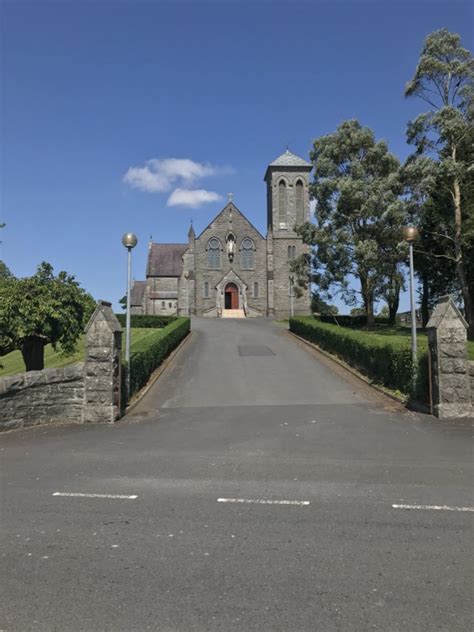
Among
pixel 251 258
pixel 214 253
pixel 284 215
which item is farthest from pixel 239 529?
pixel 284 215

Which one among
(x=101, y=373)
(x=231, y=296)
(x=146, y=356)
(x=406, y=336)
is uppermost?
(x=231, y=296)

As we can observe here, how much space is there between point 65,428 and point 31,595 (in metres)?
7.35

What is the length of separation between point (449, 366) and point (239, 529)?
7804 millimetres

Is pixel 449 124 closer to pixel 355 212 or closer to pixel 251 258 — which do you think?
pixel 355 212

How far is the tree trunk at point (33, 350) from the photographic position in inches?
639

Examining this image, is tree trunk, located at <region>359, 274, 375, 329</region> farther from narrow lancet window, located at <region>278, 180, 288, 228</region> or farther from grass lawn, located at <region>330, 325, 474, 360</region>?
narrow lancet window, located at <region>278, 180, 288, 228</region>

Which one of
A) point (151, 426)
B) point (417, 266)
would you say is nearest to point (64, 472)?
point (151, 426)

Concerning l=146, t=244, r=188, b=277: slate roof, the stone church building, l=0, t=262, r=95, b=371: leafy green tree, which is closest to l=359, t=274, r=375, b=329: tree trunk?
l=0, t=262, r=95, b=371: leafy green tree

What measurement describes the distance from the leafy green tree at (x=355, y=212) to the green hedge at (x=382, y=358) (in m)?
8.92

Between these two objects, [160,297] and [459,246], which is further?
[160,297]

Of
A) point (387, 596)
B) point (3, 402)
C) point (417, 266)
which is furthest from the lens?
point (417, 266)

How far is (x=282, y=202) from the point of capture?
6012 centimetres

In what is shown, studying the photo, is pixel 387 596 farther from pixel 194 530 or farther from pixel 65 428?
pixel 65 428

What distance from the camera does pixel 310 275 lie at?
Answer: 106 feet
